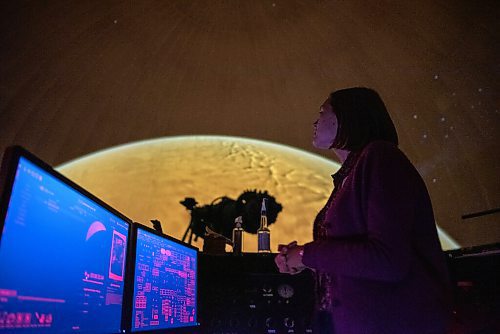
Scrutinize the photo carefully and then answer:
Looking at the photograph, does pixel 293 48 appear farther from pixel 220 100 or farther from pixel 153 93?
pixel 153 93

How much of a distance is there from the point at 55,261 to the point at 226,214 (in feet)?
4.31

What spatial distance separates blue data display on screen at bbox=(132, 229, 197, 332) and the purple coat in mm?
458

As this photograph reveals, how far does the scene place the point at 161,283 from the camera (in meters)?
1.23

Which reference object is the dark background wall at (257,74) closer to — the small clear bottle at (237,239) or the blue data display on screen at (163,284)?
the small clear bottle at (237,239)

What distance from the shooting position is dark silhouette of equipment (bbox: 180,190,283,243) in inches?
77.5

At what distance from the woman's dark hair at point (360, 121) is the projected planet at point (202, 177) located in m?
1.80

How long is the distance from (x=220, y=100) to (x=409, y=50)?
4.43ft

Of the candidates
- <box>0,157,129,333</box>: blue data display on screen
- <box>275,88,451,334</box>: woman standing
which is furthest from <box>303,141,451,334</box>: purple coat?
<box>0,157,129,333</box>: blue data display on screen

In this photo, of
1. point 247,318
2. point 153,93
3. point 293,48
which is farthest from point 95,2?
point 247,318

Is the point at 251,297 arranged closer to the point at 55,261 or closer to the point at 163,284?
the point at 163,284

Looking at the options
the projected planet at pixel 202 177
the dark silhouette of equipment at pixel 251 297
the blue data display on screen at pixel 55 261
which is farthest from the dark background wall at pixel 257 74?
the blue data display on screen at pixel 55 261

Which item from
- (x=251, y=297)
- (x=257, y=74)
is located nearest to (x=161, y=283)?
(x=251, y=297)

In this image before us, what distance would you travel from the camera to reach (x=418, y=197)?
0.88 m

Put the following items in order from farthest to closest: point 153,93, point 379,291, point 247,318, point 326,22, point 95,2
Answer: point 153,93
point 326,22
point 95,2
point 247,318
point 379,291
